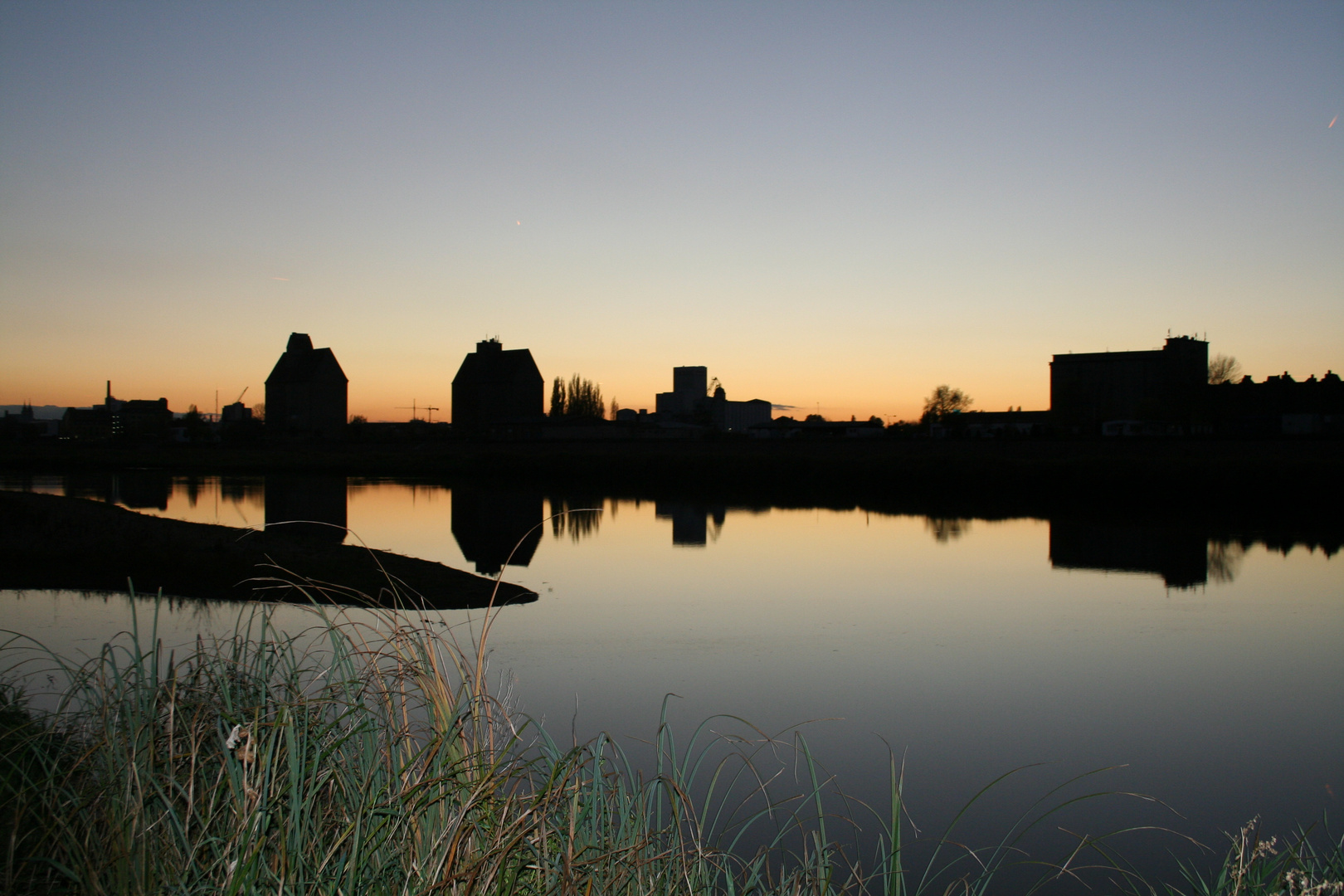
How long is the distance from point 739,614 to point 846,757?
19.4 ft

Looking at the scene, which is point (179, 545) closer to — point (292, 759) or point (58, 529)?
point (58, 529)

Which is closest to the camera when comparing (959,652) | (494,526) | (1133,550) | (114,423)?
(959,652)

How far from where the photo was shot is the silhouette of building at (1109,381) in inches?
3041

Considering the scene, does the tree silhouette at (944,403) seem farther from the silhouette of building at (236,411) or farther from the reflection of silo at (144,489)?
the silhouette of building at (236,411)

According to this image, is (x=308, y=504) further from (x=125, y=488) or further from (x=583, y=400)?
(x=583, y=400)

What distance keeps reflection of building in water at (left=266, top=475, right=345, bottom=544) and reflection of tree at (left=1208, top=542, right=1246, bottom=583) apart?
52.8 ft

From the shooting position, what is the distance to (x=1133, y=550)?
67.0 ft

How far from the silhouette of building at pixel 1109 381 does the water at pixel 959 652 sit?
196 ft

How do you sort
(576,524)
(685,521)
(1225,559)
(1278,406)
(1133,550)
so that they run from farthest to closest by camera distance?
(1278,406) < (685,521) < (576,524) < (1133,550) < (1225,559)

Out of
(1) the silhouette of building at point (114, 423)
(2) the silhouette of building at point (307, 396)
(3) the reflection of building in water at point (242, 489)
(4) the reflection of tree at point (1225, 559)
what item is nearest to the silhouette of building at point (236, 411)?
(1) the silhouette of building at point (114, 423)

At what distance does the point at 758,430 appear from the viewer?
95875mm

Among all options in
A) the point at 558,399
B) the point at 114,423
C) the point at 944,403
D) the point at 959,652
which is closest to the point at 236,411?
the point at 114,423

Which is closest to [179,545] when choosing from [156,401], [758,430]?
[758,430]

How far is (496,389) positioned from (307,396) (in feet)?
63.1
